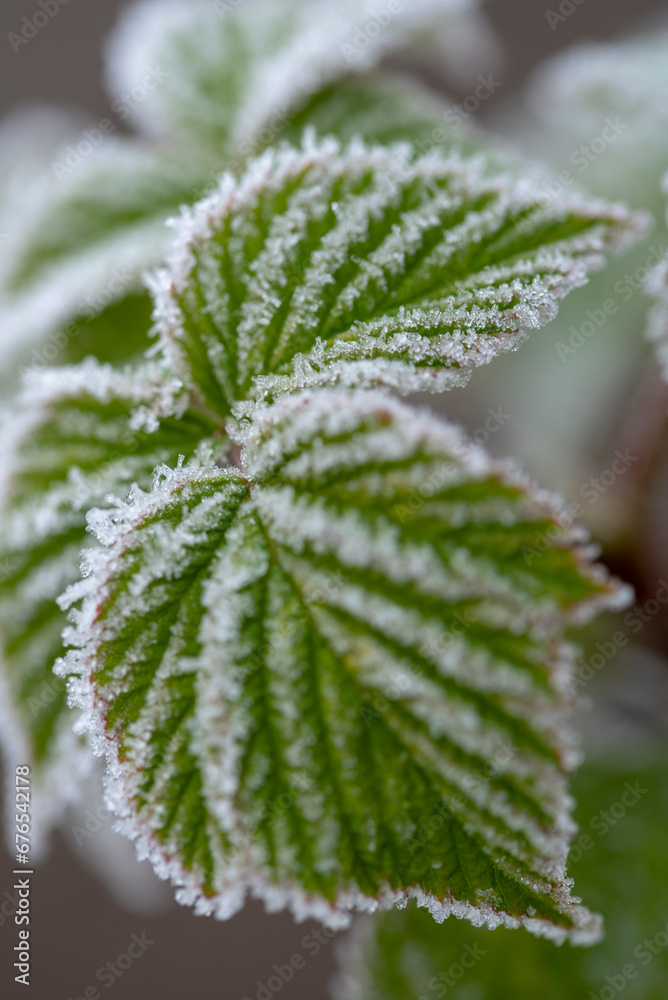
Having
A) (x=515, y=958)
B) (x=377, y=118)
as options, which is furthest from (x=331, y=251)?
(x=515, y=958)

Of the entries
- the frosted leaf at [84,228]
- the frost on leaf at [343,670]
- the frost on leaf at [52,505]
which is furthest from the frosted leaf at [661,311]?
the frosted leaf at [84,228]

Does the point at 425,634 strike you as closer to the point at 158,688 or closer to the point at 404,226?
the point at 158,688

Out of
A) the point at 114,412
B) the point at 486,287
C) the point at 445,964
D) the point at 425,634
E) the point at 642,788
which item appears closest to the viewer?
the point at 425,634

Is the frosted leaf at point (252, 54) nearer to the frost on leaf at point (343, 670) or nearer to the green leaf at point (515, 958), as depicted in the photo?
the frost on leaf at point (343, 670)

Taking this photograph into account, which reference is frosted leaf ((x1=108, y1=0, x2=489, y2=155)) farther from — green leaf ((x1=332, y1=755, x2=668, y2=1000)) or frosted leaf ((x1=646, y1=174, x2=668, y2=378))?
green leaf ((x1=332, y1=755, x2=668, y2=1000))

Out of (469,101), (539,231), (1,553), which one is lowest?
(1,553)

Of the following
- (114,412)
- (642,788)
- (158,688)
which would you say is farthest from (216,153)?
(642,788)
